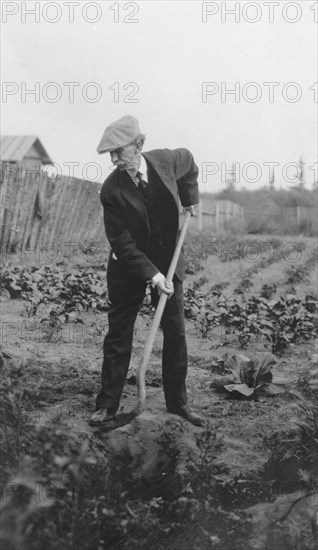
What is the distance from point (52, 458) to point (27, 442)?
68 cm

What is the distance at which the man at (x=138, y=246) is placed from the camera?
Answer: 3.24m

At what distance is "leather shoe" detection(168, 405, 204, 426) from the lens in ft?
11.3

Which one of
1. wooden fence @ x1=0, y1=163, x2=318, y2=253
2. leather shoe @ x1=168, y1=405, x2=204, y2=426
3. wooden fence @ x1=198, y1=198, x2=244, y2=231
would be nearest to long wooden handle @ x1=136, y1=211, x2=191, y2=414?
leather shoe @ x1=168, y1=405, x2=204, y2=426

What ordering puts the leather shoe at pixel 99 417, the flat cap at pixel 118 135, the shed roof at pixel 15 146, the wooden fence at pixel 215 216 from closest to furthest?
the flat cap at pixel 118 135 < the leather shoe at pixel 99 417 < the shed roof at pixel 15 146 < the wooden fence at pixel 215 216

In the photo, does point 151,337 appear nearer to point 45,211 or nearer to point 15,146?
point 45,211

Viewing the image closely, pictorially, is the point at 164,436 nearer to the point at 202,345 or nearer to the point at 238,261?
the point at 202,345

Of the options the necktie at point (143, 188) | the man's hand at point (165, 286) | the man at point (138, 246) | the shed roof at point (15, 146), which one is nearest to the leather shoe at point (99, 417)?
the man at point (138, 246)

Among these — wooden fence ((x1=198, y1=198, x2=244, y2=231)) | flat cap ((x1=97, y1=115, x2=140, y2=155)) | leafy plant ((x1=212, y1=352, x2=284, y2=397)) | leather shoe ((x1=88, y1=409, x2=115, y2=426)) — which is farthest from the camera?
wooden fence ((x1=198, y1=198, x2=244, y2=231))

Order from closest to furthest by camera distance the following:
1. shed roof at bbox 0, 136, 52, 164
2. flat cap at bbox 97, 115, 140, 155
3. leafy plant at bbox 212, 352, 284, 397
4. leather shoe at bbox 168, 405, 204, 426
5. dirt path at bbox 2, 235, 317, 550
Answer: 1. dirt path at bbox 2, 235, 317, 550
2. flat cap at bbox 97, 115, 140, 155
3. leather shoe at bbox 168, 405, 204, 426
4. leafy plant at bbox 212, 352, 284, 397
5. shed roof at bbox 0, 136, 52, 164

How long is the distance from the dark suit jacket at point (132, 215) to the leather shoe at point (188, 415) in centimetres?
74

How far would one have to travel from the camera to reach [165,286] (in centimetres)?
326

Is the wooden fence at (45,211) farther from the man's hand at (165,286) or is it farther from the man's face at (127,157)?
the man's hand at (165,286)

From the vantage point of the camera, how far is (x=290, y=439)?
10.5ft

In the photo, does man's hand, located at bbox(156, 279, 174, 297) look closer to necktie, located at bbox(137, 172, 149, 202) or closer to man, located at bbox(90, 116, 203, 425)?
man, located at bbox(90, 116, 203, 425)
